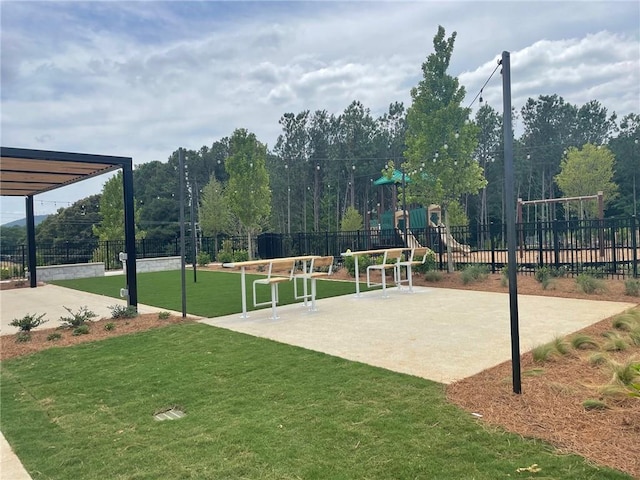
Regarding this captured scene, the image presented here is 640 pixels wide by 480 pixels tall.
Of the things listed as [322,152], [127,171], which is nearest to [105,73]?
[127,171]

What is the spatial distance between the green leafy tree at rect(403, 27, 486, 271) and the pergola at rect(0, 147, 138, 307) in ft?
28.7

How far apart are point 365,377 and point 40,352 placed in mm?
4728

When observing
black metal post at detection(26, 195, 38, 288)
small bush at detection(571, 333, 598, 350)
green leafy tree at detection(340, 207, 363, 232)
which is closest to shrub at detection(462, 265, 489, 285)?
small bush at detection(571, 333, 598, 350)

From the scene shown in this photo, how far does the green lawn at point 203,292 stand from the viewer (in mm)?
10180

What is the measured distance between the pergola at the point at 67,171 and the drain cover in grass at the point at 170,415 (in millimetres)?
5933

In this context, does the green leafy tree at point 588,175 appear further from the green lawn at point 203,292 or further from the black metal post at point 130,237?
the black metal post at point 130,237

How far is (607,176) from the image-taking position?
31.1 metres

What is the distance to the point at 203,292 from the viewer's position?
42.2ft

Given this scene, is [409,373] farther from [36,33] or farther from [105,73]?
[105,73]

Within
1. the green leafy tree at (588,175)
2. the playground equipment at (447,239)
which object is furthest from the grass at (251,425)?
the green leafy tree at (588,175)

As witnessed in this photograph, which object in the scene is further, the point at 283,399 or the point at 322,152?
the point at 322,152

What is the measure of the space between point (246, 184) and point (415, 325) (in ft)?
56.4

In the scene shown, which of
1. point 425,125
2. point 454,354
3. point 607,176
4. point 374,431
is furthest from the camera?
point 607,176

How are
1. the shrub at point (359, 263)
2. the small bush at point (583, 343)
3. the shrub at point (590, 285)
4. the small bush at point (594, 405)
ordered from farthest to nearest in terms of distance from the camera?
the shrub at point (359, 263), the shrub at point (590, 285), the small bush at point (583, 343), the small bush at point (594, 405)
